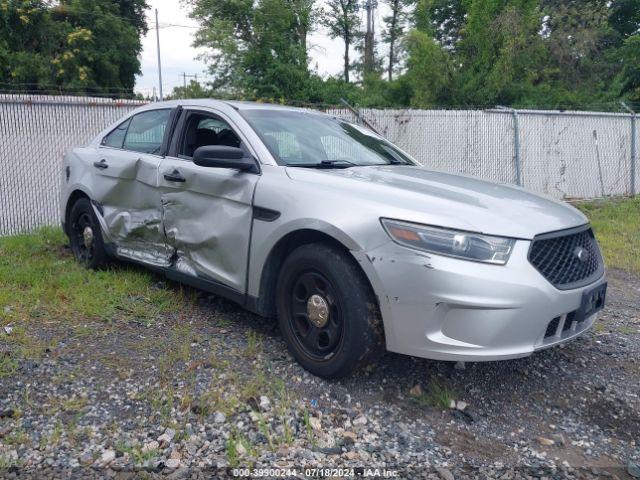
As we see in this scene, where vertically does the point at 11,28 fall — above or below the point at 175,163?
above

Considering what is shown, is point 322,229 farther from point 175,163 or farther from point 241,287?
point 175,163

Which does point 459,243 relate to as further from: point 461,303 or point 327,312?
point 327,312

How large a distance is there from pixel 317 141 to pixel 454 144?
6674 millimetres

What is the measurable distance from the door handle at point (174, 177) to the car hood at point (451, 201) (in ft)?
3.23

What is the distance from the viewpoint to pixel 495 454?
9.59ft

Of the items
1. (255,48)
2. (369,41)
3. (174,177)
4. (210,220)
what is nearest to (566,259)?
(210,220)

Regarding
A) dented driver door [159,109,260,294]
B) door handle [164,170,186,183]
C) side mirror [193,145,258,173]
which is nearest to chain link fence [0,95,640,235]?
dented driver door [159,109,260,294]

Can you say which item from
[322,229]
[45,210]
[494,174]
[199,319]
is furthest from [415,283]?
[494,174]

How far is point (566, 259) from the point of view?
130 inches

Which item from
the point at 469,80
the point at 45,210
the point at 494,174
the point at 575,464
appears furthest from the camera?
the point at 469,80

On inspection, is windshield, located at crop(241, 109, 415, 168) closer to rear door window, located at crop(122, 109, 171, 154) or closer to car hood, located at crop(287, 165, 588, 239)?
car hood, located at crop(287, 165, 588, 239)

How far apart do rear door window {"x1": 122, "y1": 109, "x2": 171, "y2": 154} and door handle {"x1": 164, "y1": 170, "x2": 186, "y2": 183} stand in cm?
40

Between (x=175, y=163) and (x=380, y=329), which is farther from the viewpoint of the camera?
(x=175, y=163)

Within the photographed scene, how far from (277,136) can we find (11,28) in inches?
1149
